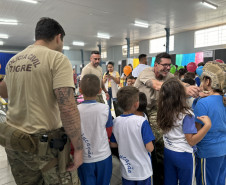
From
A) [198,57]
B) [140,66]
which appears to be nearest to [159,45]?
[198,57]

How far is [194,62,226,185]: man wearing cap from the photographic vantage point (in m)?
1.37

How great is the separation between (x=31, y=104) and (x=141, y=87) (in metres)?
1.46

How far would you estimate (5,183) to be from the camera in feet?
6.95

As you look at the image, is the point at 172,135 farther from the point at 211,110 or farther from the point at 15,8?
the point at 15,8

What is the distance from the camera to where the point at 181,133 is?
1351 millimetres

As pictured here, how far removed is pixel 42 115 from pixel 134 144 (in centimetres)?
75

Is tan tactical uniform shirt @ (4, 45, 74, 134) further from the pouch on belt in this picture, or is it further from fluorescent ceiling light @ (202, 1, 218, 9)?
fluorescent ceiling light @ (202, 1, 218, 9)

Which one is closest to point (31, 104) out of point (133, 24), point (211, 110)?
point (211, 110)

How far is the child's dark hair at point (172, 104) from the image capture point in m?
1.35

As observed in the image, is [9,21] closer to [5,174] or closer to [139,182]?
[5,174]

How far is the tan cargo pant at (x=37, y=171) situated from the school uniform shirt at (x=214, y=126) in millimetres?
1086

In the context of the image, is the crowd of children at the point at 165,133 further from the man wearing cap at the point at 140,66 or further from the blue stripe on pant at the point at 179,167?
the man wearing cap at the point at 140,66

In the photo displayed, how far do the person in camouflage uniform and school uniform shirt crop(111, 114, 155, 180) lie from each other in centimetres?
47

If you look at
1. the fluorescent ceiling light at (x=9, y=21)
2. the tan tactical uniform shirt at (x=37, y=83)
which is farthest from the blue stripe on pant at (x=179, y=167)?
the fluorescent ceiling light at (x=9, y=21)
